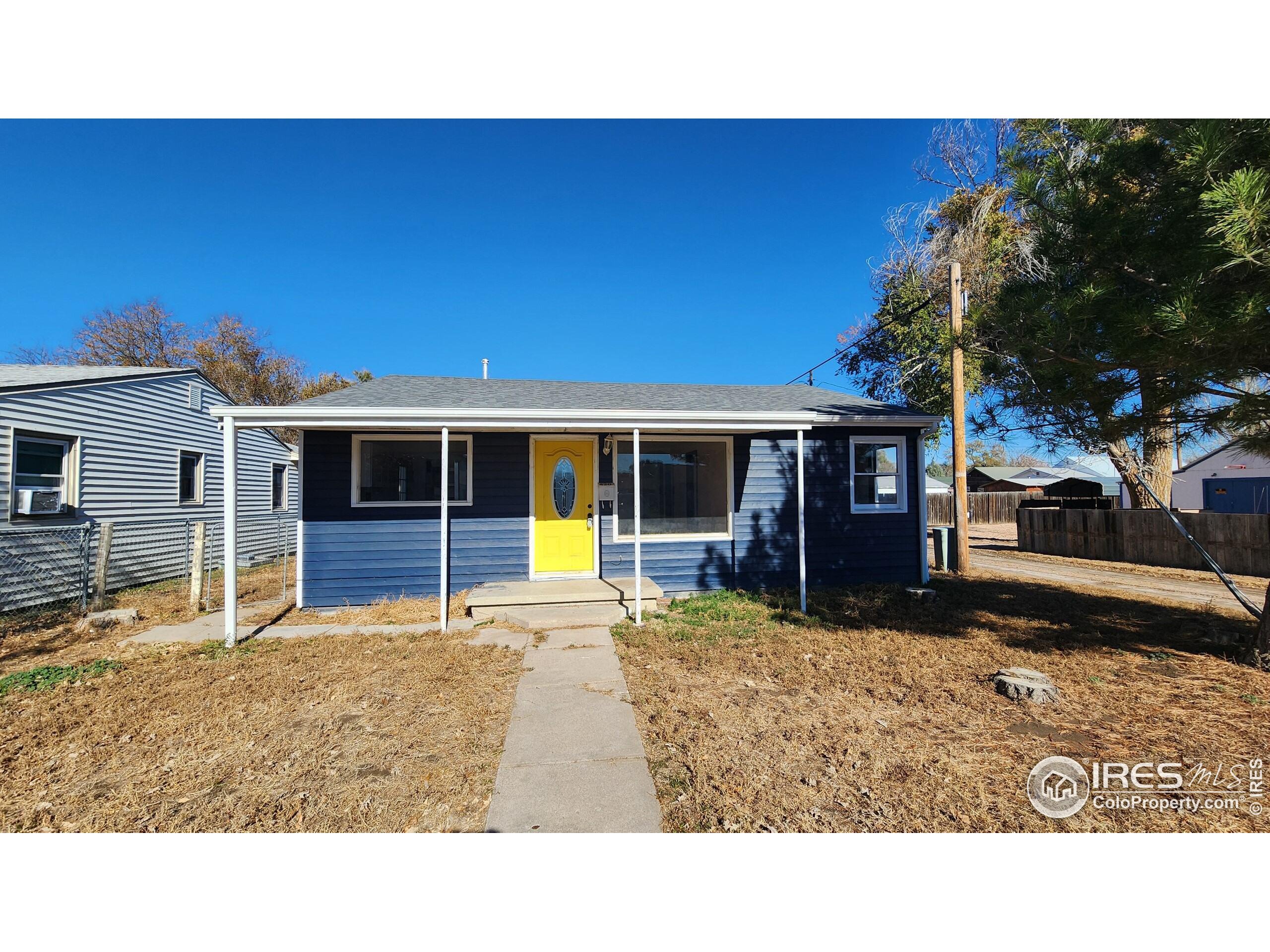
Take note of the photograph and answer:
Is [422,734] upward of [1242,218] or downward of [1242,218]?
downward

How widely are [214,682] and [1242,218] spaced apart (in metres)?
7.95

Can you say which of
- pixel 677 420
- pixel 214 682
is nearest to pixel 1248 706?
pixel 677 420

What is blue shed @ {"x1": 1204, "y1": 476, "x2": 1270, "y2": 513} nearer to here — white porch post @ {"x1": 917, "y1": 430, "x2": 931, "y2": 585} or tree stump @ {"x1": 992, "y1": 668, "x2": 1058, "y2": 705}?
white porch post @ {"x1": 917, "y1": 430, "x2": 931, "y2": 585}

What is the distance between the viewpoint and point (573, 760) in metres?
3.15

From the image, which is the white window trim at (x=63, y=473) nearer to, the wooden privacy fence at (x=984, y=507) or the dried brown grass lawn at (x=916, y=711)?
the dried brown grass lawn at (x=916, y=711)

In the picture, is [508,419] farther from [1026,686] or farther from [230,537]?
[1026,686]

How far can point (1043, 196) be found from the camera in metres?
4.47

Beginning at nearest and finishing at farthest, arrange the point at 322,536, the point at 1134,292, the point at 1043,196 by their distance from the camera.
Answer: the point at 1134,292 → the point at 1043,196 → the point at 322,536

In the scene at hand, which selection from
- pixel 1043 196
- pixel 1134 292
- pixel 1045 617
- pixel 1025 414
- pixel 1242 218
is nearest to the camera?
pixel 1242 218

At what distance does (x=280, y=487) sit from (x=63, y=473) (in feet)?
16.6

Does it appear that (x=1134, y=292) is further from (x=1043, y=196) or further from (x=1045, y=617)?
(x=1045, y=617)

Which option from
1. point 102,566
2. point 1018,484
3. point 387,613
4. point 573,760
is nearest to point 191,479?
point 102,566

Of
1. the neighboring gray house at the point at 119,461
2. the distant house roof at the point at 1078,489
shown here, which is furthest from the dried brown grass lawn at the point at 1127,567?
the neighboring gray house at the point at 119,461

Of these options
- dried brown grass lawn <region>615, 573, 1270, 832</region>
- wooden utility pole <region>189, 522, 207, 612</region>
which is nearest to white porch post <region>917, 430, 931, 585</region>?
dried brown grass lawn <region>615, 573, 1270, 832</region>
